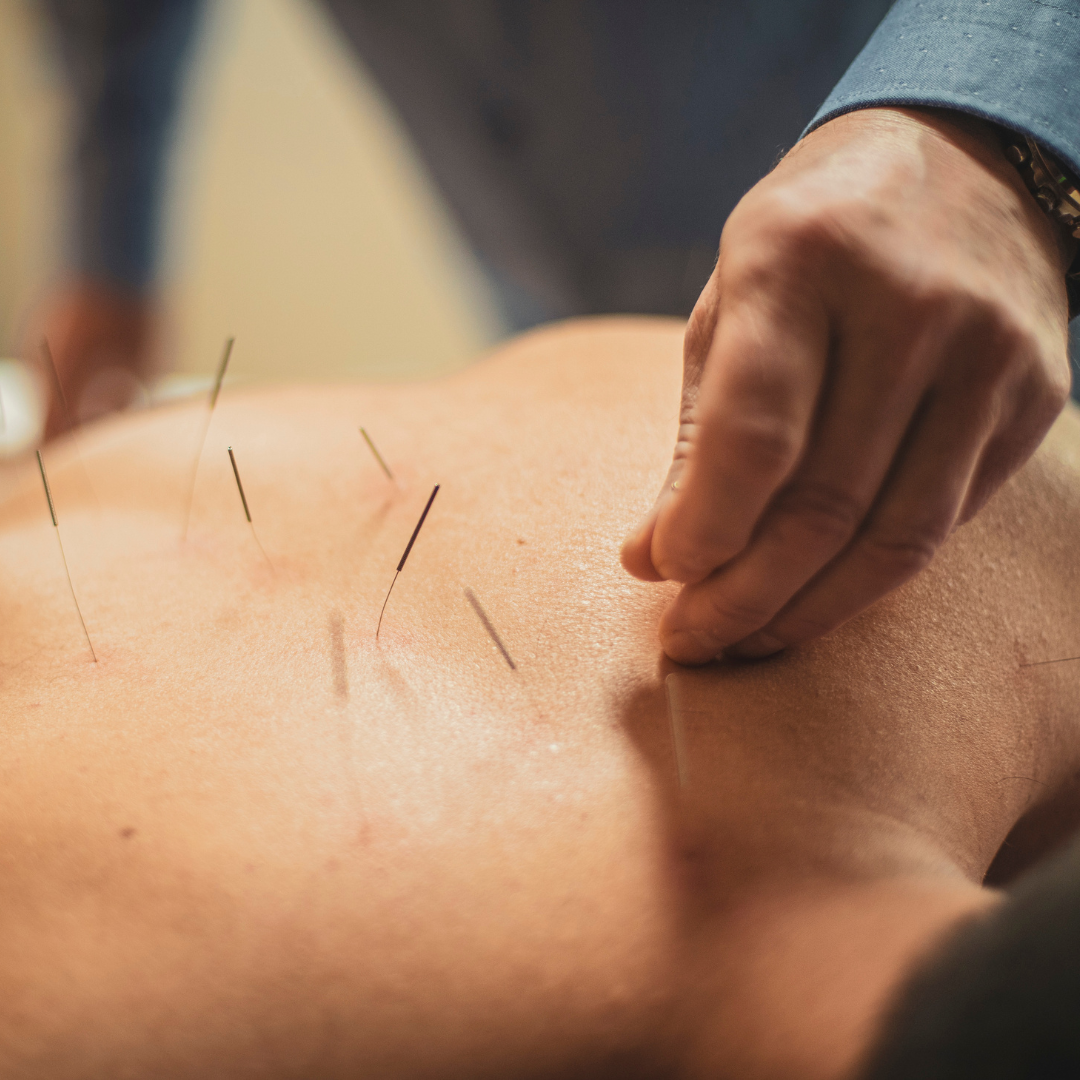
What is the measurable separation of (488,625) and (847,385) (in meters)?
0.37

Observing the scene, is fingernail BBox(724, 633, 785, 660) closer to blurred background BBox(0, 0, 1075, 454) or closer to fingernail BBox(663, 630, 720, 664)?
fingernail BBox(663, 630, 720, 664)

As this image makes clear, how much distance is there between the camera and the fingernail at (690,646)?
0.68 meters

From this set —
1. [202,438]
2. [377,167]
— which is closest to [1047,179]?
[202,438]

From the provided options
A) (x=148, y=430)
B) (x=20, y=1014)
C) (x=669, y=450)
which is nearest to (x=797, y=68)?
(x=669, y=450)

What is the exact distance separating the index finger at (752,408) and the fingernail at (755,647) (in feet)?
0.46

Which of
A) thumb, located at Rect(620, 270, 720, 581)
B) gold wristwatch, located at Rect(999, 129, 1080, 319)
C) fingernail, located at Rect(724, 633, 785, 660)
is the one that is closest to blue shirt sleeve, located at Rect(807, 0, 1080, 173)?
gold wristwatch, located at Rect(999, 129, 1080, 319)

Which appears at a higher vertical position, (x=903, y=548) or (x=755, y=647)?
(x=903, y=548)

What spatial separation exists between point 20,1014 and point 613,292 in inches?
73.9

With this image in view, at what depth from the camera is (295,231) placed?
3078 mm

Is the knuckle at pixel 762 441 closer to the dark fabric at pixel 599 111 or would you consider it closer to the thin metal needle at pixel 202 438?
the thin metal needle at pixel 202 438

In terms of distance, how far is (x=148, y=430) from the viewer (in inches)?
47.1

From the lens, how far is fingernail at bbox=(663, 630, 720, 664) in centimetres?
68

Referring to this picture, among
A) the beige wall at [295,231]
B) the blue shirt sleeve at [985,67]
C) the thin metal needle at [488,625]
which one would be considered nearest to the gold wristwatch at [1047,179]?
the blue shirt sleeve at [985,67]

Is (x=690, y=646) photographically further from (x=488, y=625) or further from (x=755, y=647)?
(x=488, y=625)
